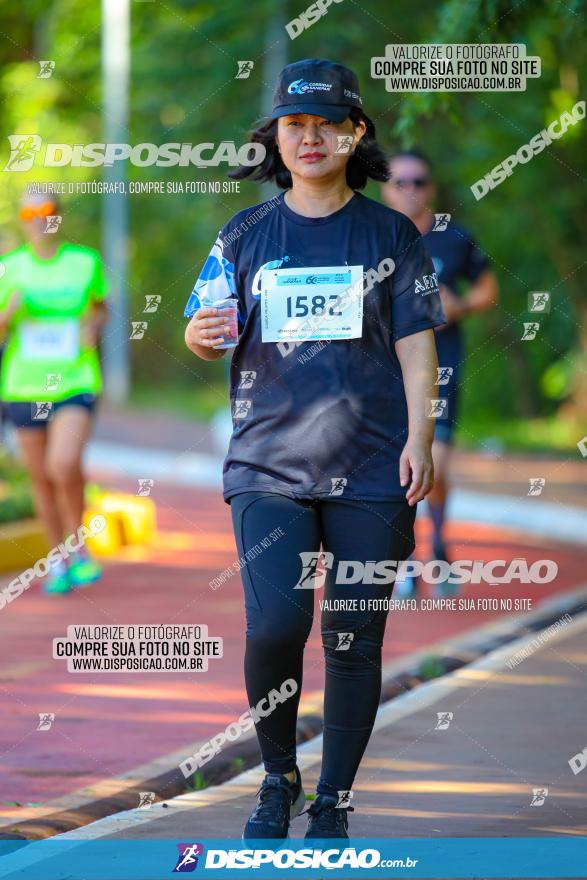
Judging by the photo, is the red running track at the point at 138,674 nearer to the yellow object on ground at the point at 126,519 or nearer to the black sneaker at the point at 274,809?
the yellow object on ground at the point at 126,519

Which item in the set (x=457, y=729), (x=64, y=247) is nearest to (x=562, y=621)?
(x=457, y=729)

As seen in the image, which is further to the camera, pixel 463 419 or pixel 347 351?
pixel 463 419

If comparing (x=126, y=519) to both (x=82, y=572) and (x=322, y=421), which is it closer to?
(x=82, y=572)

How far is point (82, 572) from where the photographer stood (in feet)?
31.5

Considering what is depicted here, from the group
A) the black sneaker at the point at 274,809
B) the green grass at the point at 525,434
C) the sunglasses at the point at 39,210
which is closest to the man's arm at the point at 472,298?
the sunglasses at the point at 39,210

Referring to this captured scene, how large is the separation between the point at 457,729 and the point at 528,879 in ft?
6.29

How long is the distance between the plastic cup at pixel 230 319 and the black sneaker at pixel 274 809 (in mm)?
1150

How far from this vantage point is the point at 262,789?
14.8ft

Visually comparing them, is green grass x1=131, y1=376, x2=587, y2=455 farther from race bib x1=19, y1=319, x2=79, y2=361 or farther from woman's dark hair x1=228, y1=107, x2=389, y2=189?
woman's dark hair x1=228, y1=107, x2=389, y2=189

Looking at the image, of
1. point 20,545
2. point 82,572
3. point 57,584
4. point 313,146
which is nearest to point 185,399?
point 20,545

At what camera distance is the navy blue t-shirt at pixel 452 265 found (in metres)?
8.80

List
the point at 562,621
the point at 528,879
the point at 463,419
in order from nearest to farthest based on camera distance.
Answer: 1. the point at 528,879
2. the point at 562,621
3. the point at 463,419

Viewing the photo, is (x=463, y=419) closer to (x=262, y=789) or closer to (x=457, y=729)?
(x=457, y=729)

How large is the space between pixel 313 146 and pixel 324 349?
21.4 inches
